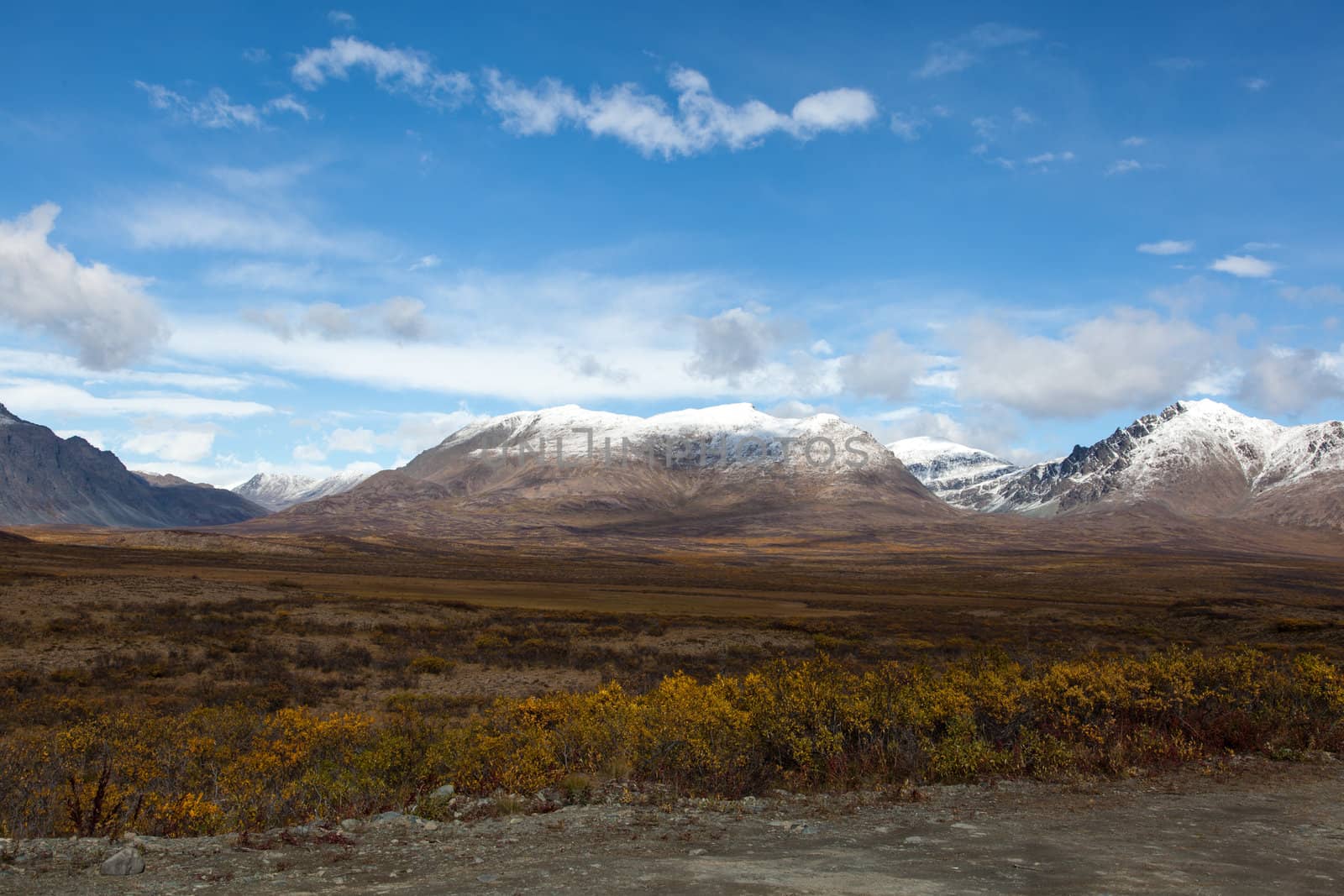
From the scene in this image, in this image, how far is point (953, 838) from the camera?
10.4 metres

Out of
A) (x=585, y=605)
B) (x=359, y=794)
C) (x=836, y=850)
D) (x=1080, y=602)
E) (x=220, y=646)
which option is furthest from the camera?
(x=1080, y=602)

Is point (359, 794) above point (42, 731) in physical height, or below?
above

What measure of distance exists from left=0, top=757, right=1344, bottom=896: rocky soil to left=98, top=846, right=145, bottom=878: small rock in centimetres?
3

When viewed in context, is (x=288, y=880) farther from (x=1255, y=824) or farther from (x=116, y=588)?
(x=116, y=588)

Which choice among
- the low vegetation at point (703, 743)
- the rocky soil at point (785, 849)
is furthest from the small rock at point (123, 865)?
the low vegetation at point (703, 743)

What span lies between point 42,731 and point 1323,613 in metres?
89.3

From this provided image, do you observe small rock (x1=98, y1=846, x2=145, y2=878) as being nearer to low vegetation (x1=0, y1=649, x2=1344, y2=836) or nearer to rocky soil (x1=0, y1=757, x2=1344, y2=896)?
rocky soil (x1=0, y1=757, x2=1344, y2=896)

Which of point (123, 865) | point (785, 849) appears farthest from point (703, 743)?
point (123, 865)

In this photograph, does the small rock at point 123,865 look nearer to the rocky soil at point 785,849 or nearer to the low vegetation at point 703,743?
the rocky soil at point 785,849

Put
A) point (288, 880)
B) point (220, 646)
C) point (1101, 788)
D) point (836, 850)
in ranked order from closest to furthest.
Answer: point (288, 880)
point (836, 850)
point (1101, 788)
point (220, 646)

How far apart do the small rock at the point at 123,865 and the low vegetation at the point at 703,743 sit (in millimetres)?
1588

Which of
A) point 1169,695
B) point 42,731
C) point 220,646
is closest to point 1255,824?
point 1169,695

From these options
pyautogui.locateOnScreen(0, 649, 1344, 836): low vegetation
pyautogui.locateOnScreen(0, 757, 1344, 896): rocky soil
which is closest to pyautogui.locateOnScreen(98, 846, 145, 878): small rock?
pyautogui.locateOnScreen(0, 757, 1344, 896): rocky soil

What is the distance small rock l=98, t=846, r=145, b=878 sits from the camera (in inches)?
351
